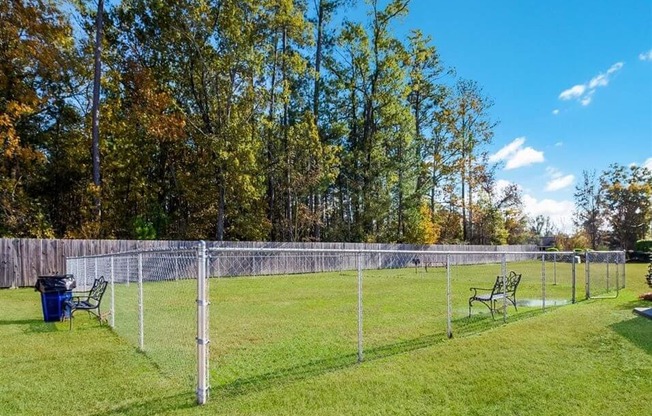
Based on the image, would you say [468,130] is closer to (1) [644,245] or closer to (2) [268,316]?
(1) [644,245]

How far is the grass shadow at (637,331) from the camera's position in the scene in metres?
6.37

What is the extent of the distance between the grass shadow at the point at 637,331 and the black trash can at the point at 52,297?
1001 cm

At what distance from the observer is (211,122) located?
26484mm

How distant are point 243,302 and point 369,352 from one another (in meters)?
6.47

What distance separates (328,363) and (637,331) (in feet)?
17.4

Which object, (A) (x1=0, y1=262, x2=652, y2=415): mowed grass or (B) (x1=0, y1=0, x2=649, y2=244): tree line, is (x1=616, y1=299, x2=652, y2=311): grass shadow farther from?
(B) (x1=0, y1=0, x2=649, y2=244): tree line

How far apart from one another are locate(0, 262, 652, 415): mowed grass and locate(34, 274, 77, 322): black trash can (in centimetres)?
31

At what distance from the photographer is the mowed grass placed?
4277 millimetres

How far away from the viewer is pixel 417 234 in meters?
34.5

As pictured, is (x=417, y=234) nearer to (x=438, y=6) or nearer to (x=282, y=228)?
(x=282, y=228)

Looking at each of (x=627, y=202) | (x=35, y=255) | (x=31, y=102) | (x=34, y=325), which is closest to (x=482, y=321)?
(x=34, y=325)

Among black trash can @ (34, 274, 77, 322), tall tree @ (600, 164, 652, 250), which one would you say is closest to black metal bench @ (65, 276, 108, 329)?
black trash can @ (34, 274, 77, 322)

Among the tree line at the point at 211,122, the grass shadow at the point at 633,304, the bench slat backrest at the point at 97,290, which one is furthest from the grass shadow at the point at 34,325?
the tree line at the point at 211,122

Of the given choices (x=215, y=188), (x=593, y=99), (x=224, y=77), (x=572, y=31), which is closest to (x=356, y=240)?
(x=215, y=188)
